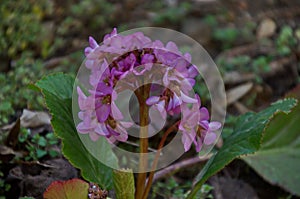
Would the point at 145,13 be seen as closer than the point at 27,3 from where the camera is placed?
No

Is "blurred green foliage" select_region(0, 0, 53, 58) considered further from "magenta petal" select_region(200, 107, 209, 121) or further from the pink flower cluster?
"magenta petal" select_region(200, 107, 209, 121)

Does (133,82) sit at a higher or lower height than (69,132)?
higher

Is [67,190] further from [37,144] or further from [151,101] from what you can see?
[37,144]

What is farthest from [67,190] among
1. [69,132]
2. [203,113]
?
[203,113]

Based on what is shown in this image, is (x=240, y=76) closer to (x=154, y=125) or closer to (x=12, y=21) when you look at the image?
(x=154, y=125)

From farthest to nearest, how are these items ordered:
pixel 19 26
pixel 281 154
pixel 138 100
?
pixel 19 26, pixel 281 154, pixel 138 100

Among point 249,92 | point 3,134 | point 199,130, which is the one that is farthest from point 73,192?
point 249,92
